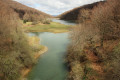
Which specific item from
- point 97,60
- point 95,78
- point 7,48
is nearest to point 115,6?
point 97,60

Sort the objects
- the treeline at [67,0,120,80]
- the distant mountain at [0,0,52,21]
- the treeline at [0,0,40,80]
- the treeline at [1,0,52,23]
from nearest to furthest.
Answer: the treeline at [0,0,40,80] < the treeline at [67,0,120,80] < the treeline at [1,0,52,23] < the distant mountain at [0,0,52,21]

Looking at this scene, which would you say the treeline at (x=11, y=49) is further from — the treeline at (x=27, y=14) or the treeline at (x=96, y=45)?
the treeline at (x=27, y=14)

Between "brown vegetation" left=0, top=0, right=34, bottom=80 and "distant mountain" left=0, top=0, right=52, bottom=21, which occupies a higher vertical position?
"distant mountain" left=0, top=0, right=52, bottom=21

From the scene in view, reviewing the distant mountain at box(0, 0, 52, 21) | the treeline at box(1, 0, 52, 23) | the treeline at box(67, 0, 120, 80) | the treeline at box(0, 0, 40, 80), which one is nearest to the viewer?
the treeline at box(0, 0, 40, 80)

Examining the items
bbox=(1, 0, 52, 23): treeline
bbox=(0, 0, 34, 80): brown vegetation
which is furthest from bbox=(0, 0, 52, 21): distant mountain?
bbox=(0, 0, 34, 80): brown vegetation

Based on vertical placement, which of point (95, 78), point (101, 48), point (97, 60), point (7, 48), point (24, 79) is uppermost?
point (7, 48)

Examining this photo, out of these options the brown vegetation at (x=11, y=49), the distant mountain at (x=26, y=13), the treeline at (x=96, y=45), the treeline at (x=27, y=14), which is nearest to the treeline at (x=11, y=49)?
the brown vegetation at (x=11, y=49)

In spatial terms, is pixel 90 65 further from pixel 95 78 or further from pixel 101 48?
pixel 101 48

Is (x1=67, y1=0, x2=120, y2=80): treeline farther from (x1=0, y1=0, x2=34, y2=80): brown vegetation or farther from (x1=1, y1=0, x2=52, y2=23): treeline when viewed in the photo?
(x1=1, y1=0, x2=52, y2=23): treeline

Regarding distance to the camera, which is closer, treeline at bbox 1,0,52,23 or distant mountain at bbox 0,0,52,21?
treeline at bbox 1,0,52,23
